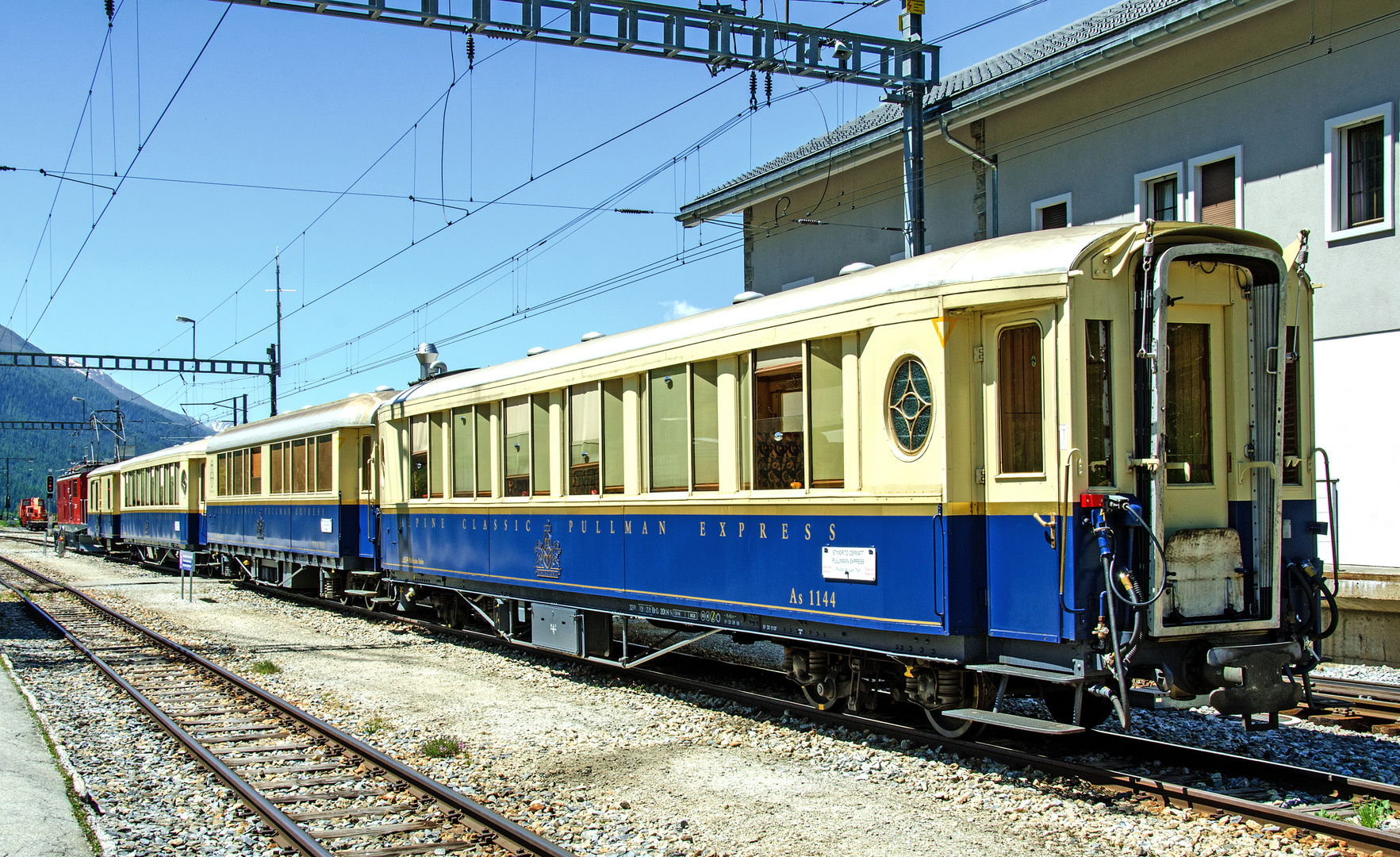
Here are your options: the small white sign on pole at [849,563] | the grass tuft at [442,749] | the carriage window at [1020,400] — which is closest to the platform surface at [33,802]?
the grass tuft at [442,749]

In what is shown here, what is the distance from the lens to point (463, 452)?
12992 millimetres

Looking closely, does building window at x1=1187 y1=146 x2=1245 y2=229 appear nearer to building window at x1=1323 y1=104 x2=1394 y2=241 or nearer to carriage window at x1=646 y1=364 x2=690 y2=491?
building window at x1=1323 y1=104 x2=1394 y2=241

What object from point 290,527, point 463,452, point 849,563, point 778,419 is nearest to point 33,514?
point 290,527

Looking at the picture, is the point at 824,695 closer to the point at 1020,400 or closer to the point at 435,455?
the point at 1020,400

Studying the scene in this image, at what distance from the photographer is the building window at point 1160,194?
594 inches

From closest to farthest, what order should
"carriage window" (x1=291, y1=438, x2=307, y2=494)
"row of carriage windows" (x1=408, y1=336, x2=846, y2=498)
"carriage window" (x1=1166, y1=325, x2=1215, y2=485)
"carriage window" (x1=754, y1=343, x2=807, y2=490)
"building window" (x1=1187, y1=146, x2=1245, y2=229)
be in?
"carriage window" (x1=1166, y1=325, x2=1215, y2=485), "row of carriage windows" (x1=408, y1=336, x2=846, y2=498), "carriage window" (x1=754, y1=343, x2=807, y2=490), "building window" (x1=1187, y1=146, x2=1245, y2=229), "carriage window" (x1=291, y1=438, x2=307, y2=494)

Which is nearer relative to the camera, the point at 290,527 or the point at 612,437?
the point at 612,437

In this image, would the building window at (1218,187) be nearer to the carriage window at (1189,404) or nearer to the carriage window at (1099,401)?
the carriage window at (1189,404)

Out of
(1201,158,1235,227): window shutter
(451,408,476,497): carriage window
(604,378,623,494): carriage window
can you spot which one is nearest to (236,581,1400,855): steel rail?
(604,378,623,494): carriage window

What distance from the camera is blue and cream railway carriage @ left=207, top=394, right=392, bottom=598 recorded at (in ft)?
55.4

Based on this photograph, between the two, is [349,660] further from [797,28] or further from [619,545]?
[797,28]

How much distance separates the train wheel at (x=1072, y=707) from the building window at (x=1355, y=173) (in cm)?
818

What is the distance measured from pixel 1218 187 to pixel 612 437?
931cm

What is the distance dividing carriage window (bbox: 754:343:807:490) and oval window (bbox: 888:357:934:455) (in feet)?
3.03
